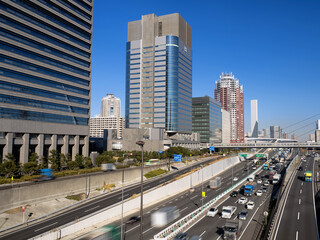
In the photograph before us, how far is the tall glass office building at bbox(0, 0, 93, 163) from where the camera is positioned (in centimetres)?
7544

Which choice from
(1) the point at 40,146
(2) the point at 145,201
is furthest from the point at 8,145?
(2) the point at 145,201

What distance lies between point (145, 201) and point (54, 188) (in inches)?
842

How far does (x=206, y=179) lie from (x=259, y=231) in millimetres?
61227

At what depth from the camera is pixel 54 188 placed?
61.1 m

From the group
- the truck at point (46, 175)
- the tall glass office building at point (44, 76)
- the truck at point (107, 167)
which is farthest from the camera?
the truck at point (107, 167)

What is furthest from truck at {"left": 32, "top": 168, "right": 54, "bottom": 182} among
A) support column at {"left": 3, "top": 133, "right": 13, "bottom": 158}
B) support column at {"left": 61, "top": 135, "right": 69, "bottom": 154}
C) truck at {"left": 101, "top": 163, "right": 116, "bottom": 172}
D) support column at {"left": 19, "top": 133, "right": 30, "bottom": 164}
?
support column at {"left": 61, "top": 135, "right": 69, "bottom": 154}

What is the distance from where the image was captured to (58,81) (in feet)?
299

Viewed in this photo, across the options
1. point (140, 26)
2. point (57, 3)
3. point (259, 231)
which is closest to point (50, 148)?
point (57, 3)

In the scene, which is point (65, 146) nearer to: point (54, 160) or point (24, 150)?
point (54, 160)

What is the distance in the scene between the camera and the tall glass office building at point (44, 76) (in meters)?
75.4

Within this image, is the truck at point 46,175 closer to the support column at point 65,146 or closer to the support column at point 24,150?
the support column at point 24,150

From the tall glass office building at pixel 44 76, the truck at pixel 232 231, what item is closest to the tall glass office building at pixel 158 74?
the tall glass office building at pixel 44 76

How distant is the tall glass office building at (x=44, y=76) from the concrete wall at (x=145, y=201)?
3987 cm

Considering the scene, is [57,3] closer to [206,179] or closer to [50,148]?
[50,148]
